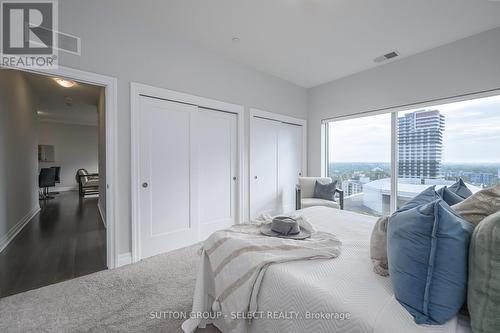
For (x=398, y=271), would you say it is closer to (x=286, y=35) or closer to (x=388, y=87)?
(x=286, y=35)

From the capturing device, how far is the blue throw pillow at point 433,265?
76 centimetres

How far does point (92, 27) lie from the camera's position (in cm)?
220

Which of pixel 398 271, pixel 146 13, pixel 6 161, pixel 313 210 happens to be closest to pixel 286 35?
pixel 146 13

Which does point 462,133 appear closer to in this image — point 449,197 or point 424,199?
point 449,197

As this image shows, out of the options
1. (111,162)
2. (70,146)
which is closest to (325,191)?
(111,162)

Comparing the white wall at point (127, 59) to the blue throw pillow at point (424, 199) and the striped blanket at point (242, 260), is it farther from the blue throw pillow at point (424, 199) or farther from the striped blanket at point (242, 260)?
the blue throw pillow at point (424, 199)

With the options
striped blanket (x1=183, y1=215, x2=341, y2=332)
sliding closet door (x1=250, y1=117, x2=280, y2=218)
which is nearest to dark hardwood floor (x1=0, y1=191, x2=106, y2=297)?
striped blanket (x1=183, y1=215, x2=341, y2=332)

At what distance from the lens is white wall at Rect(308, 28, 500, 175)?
104 inches

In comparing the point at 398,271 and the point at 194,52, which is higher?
the point at 194,52

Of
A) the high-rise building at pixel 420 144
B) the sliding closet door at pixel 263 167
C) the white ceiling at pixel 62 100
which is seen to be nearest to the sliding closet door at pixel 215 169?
the sliding closet door at pixel 263 167

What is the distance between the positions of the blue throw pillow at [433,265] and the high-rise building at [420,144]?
304 cm

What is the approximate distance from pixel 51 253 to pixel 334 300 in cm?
343

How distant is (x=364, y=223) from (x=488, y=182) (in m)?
2.22
